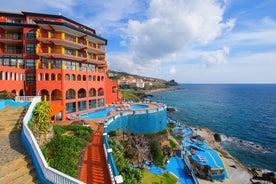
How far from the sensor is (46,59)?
28.3 meters

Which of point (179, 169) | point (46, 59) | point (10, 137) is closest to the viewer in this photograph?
point (10, 137)

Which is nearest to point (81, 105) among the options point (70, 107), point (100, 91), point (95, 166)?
point (70, 107)

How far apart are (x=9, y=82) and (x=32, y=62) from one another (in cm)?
553

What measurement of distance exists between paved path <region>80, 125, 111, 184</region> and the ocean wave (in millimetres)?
39936

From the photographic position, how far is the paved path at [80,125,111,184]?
996cm

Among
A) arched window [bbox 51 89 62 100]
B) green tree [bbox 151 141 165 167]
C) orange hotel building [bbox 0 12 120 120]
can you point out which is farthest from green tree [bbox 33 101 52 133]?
green tree [bbox 151 141 165 167]

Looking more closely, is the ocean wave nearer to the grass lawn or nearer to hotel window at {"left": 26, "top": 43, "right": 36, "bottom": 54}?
the grass lawn

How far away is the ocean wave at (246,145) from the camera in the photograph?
38938 mm

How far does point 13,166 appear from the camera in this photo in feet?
29.0

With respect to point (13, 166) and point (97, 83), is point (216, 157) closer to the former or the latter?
point (97, 83)

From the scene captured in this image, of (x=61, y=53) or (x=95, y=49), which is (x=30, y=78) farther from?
(x=95, y=49)

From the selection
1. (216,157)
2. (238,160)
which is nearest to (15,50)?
(216,157)

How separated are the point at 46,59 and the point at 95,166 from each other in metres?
23.6

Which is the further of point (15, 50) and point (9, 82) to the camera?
point (15, 50)
